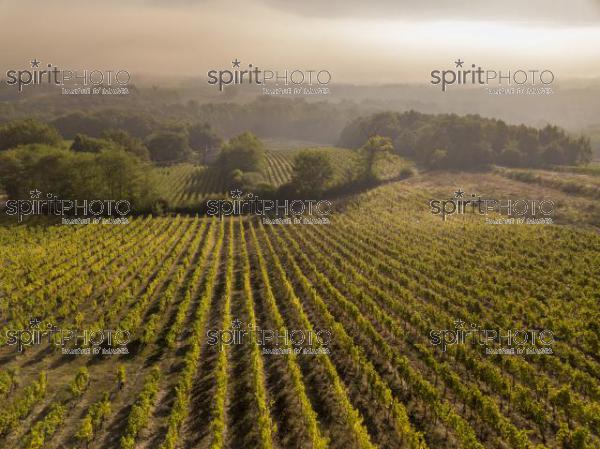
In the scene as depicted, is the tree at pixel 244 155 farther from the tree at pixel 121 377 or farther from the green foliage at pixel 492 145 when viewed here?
the tree at pixel 121 377

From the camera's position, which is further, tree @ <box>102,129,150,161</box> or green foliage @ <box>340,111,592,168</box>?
green foliage @ <box>340,111,592,168</box>

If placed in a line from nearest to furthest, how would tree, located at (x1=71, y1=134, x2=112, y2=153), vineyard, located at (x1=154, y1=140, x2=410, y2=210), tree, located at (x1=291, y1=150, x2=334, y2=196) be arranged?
tree, located at (x1=291, y1=150, x2=334, y2=196) < vineyard, located at (x1=154, y1=140, x2=410, y2=210) < tree, located at (x1=71, y1=134, x2=112, y2=153)

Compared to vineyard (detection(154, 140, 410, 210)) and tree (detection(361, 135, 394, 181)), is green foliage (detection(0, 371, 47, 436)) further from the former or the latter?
tree (detection(361, 135, 394, 181))

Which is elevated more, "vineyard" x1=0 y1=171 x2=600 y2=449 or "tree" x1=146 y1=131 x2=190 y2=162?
"tree" x1=146 y1=131 x2=190 y2=162

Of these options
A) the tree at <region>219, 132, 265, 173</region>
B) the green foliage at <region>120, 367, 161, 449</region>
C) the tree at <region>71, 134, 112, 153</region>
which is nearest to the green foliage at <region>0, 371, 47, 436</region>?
the green foliage at <region>120, 367, 161, 449</region>

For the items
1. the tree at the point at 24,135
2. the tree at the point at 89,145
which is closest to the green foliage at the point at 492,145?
the tree at the point at 89,145

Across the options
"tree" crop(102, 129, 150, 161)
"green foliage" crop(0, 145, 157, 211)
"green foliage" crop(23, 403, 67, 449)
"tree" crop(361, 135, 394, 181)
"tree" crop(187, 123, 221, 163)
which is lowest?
"green foliage" crop(23, 403, 67, 449)
